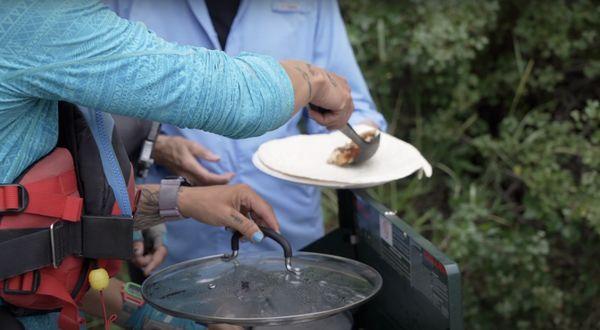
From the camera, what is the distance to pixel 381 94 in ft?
15.9

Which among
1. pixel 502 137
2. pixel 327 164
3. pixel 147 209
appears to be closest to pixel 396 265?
pixel 327 164

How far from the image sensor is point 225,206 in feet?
→ 6.53

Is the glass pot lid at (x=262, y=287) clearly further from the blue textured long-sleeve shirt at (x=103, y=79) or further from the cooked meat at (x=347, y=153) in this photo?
the cooked meat at (x=347, y=153)

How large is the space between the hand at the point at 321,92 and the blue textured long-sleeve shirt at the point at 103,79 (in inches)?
4.5

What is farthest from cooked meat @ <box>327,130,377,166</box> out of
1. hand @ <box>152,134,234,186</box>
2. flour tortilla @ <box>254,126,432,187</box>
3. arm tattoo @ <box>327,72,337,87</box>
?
arm tattoo @ <box>327,72,337,87</box>

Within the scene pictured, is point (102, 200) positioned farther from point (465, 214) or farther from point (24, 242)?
point (465, 214)

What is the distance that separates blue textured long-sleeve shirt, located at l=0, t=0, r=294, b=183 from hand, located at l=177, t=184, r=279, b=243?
0.36 metres

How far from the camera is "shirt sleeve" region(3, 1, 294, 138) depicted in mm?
1458

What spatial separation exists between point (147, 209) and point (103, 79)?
675mm

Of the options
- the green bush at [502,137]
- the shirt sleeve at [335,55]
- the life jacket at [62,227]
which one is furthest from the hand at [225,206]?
the green bush at [502,137]

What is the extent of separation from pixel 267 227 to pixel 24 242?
0.63m

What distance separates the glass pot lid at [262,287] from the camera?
1639 mm

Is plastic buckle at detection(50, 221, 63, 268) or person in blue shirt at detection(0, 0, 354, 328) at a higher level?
person in blue shirt at detection(0, 0, 354, 328)

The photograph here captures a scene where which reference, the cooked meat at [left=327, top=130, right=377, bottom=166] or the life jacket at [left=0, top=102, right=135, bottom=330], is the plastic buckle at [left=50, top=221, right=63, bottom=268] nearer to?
the life jacket at [left=0, top=102, right=135, bottom=330]
